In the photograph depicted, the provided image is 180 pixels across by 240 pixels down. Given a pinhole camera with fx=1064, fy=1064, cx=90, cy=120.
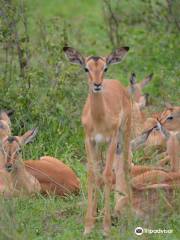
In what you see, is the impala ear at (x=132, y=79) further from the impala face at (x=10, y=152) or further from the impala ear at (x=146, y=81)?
the impala face at (x=10, y=152)

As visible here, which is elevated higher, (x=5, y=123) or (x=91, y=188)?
(x=5, y=123)

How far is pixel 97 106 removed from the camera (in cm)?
794

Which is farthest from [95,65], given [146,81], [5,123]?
[146,81]

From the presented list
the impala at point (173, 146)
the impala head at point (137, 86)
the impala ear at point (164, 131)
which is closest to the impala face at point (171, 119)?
the impala at point (173, 146)

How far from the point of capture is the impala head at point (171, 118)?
35.3ft

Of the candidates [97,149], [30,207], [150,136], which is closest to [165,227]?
[97,149]

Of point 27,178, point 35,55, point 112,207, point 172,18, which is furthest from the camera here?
point 172,18

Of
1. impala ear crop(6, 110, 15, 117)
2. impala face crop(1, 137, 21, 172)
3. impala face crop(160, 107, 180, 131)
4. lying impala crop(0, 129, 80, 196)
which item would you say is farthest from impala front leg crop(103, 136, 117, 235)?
impala face crop(160, 107, 180, 131)

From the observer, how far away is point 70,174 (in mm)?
9500

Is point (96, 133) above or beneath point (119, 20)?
beneath

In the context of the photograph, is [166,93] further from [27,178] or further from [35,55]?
[27,178]

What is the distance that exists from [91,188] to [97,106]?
0.62 meters

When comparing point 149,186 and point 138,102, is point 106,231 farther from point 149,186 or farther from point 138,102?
point 138,102

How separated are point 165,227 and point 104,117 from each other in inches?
36.8
